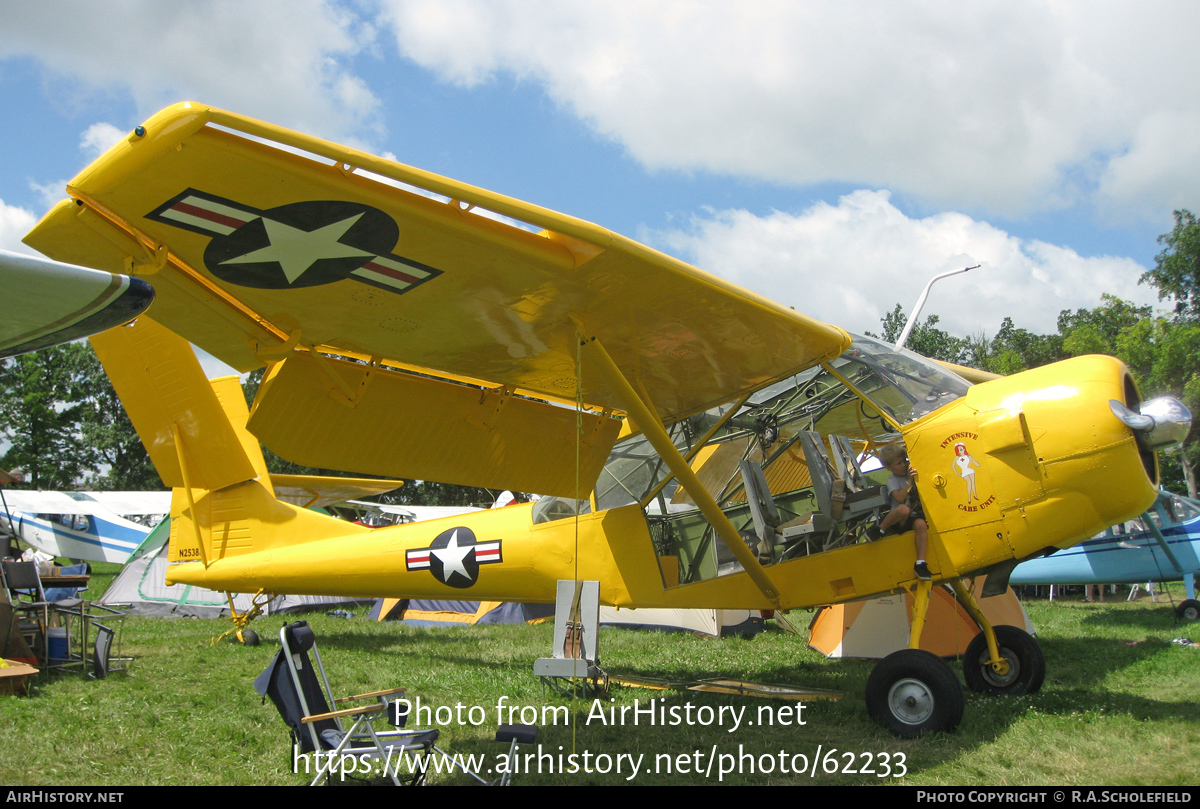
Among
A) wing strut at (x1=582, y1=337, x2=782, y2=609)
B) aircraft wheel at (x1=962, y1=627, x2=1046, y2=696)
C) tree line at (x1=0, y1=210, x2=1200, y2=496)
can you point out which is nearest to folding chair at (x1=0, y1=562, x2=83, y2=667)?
wing strut at (x1=582, y1=337, x2=782, y2=609)

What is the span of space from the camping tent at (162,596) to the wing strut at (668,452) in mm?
9499

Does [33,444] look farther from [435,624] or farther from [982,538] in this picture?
[982,538]

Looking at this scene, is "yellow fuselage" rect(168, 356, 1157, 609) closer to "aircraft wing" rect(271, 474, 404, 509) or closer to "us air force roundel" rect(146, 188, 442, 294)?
→ "us air force roundel" rect(146, 188, 442, 294)

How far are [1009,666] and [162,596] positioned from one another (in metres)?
13.6

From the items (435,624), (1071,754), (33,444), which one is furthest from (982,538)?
(33,444)

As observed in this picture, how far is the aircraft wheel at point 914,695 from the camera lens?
15.5 ft

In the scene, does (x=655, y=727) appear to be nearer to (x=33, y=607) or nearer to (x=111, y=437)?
(x=33, y=607)

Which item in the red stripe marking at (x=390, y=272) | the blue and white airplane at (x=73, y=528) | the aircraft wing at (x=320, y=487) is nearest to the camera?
the red stripe marking at (x=390, y=272)

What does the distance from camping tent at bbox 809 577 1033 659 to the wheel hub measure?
124 inches

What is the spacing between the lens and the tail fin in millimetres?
7914

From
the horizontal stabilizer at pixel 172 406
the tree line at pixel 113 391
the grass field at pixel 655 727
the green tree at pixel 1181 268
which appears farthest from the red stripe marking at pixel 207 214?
the green tree at pixel 1181 268

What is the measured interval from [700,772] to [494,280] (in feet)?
10.3

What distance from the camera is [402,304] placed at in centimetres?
457

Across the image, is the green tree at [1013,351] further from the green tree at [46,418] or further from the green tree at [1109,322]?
the green tree at [46,418]
